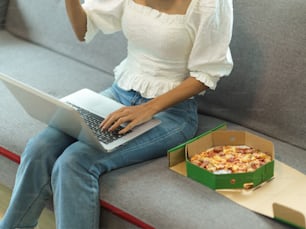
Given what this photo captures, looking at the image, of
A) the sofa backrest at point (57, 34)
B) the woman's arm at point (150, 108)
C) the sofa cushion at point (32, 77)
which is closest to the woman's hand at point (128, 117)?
the woman's arm at point (150, 108)

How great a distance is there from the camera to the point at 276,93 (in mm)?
→ 1986

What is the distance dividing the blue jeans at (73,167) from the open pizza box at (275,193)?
0.08 meters

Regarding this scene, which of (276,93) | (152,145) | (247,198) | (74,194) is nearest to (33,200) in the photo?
(74,194)

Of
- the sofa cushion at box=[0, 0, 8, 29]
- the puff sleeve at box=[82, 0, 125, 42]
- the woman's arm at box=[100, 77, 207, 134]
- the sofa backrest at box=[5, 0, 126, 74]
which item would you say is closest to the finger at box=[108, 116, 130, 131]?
the woman's arm at box=[100, 77, 207, 134]

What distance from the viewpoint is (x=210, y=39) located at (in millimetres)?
1854

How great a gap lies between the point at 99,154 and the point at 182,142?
275 mm

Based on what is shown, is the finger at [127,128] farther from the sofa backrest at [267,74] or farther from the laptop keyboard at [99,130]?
the sofa backrest at [267,74]

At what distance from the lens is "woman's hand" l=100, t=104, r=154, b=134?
1828 mm

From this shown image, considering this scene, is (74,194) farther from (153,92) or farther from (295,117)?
(295,117)

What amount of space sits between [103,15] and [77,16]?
0.09 meters

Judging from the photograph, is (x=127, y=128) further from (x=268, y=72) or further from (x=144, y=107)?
(x=268, y=72)

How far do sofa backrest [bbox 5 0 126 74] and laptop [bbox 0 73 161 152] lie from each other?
0.44 meters

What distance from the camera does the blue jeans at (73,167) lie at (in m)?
1.73

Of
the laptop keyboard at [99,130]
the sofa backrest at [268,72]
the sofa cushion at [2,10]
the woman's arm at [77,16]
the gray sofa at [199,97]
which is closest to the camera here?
the gray sofa at [199,97]
